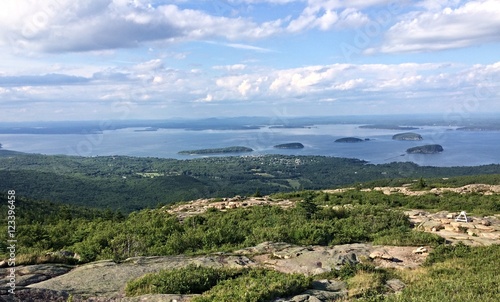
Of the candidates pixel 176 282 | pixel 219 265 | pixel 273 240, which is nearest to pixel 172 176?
pixel 273 240

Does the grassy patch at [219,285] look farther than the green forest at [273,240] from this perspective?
No

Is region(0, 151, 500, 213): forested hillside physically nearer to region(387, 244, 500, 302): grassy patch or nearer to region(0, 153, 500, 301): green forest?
region(0, 153, 500, 301): green forest

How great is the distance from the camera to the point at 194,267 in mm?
11227

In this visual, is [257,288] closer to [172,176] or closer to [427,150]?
[172,176]

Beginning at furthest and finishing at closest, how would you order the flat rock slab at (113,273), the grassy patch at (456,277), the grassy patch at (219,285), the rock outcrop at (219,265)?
the flat rock slab at (113,273)
the rock outcrop at (219,265)
the grassy patch at (219,285)
the grassy patch at (456,277)

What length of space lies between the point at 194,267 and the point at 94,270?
3.42m

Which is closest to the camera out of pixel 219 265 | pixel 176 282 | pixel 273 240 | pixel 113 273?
pixel 176 282

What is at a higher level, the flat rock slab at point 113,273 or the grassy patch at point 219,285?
the grassy patch at point 219,285

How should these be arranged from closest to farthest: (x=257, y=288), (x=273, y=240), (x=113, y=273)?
(x=257, y=288)
(x=113, y=273)
(x=273, y=240)

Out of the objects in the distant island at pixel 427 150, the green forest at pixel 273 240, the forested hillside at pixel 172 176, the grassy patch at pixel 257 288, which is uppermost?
the grassy patch at pixel 257 288

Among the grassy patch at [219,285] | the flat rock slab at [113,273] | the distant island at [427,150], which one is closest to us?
the grassy patch at [219,285]

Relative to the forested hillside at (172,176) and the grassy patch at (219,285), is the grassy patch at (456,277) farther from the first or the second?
the forested hillside at (172,176)

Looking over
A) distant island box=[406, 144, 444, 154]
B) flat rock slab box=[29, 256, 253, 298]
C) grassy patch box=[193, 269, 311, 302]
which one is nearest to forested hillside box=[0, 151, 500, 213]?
distant island box=[406, 144, 444, 154]

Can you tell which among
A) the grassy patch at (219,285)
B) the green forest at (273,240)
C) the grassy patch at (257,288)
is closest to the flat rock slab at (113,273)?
the green forest at (273,240)
